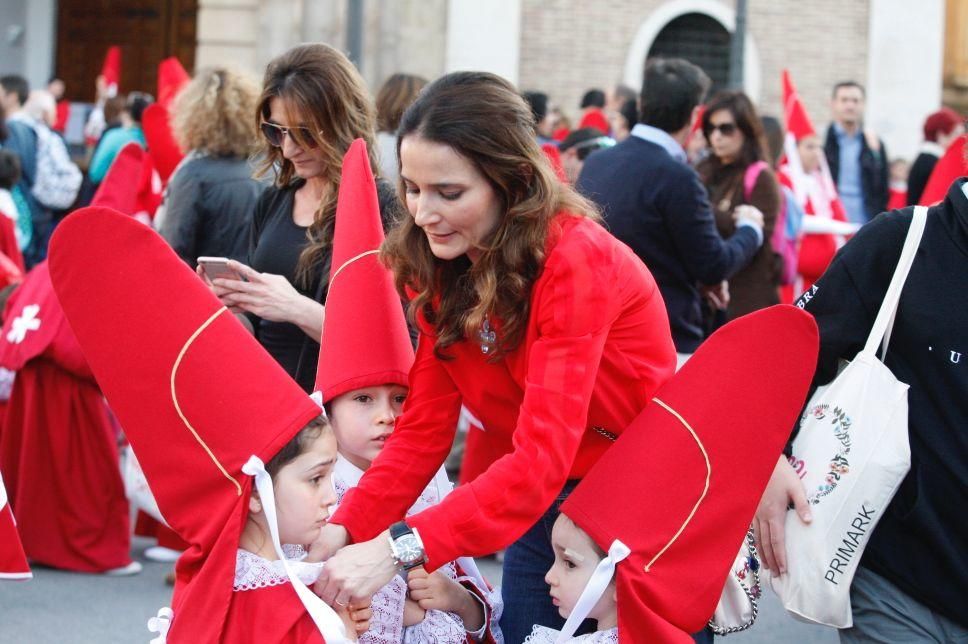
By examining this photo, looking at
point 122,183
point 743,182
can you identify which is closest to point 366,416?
point 122,183

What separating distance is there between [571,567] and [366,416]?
2.56ft

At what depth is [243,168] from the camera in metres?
5.59

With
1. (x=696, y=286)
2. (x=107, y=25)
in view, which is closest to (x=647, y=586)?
(x=696, y=286)

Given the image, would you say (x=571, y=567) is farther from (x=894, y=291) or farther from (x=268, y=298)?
(x=268, y=298)

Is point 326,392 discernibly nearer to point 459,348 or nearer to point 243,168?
point 459,348

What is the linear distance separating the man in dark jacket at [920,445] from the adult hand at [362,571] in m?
0.84

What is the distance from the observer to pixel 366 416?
12.0 feet

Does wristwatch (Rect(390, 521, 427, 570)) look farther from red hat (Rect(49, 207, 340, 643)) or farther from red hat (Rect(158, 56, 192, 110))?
red hat (Rect(158, 56, 192, 110))

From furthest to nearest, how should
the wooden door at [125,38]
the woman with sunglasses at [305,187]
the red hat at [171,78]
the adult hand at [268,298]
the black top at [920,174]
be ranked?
1. the wooden door at [125,38]
2. the red hat at [171,78]
3. the black top at [920,174]
4. the woman with sunglasses at [305,187]
5. the adult hand at [268,298]

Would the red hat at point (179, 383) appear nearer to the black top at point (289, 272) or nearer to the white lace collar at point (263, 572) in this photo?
the white lace collar at point (263, 572)

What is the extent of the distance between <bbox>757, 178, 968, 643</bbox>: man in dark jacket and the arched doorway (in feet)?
52.3

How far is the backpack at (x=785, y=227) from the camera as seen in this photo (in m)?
6.70

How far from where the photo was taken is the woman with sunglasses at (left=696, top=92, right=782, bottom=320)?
667 centimetres

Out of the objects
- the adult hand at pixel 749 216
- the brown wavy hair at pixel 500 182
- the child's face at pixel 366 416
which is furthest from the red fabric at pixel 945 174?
the brown wavy hair at pixel 500 182
